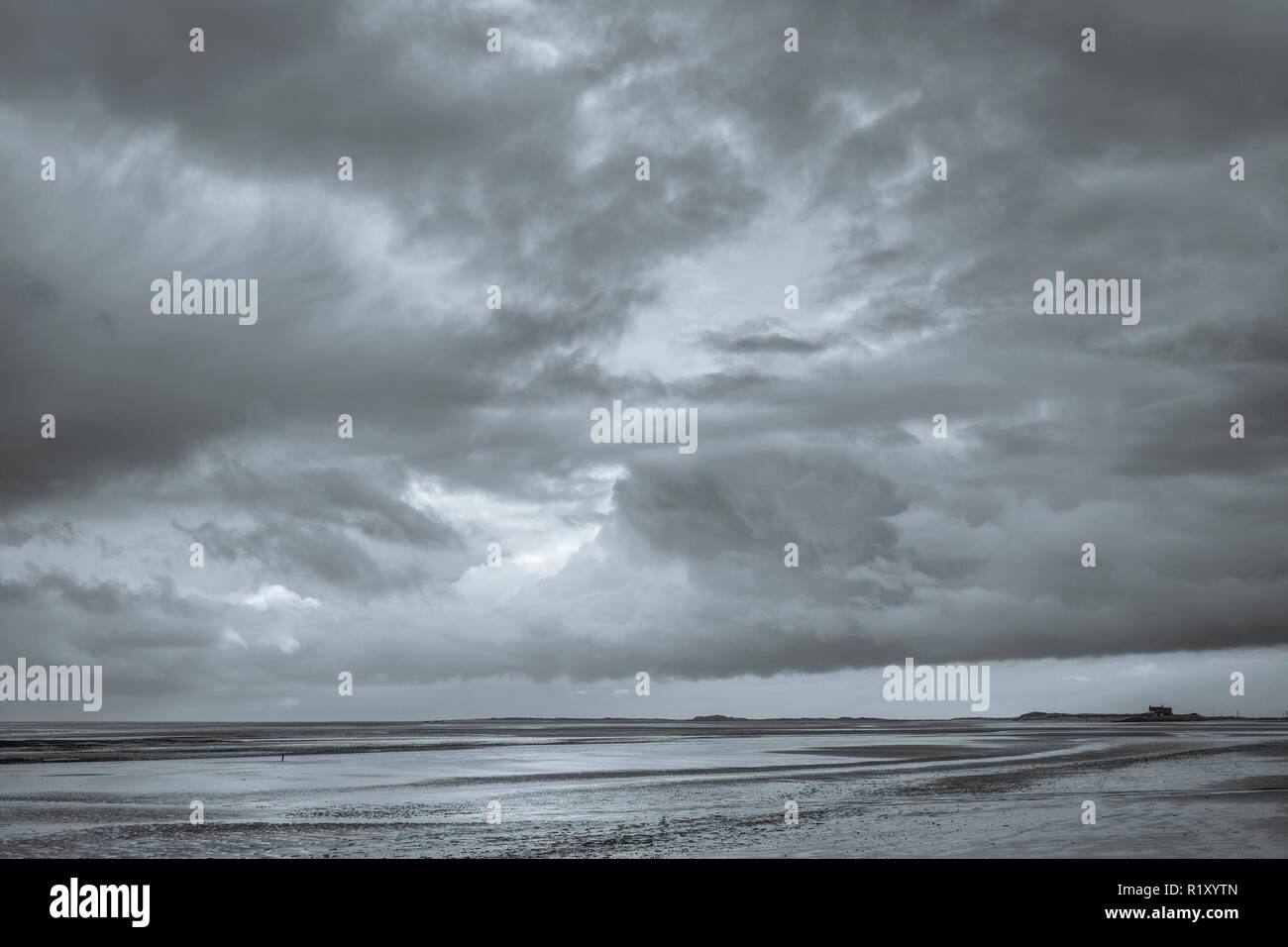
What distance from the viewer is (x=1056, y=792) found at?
155ft

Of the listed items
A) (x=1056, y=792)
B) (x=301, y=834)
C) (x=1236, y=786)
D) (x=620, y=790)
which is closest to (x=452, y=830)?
(x=301, y=834)

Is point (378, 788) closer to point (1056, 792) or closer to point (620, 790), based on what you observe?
point (620, 790)
